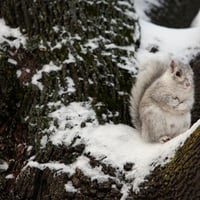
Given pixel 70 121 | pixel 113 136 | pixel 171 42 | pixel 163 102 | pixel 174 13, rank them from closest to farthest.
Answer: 1. pixel 113 136
2. pixel 70 121
3. pixel 163 102
4. pixel 171 42
5. pixel 174 13

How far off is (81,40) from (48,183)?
1.11 meters

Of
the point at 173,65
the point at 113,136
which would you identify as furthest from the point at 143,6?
the point at 113,136

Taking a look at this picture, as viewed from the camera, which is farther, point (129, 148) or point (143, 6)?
point (143, 6)

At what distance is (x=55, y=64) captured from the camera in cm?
371

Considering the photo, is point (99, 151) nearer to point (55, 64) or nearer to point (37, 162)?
point (37, 162)

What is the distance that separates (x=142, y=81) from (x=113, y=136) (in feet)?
1.84

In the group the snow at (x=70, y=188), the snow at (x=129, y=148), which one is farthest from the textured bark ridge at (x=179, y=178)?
the snow at (x=70, y=188)

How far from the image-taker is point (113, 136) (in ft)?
11.0

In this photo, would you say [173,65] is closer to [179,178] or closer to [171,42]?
[171,42]

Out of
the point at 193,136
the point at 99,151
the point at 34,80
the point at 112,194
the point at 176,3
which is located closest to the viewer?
the point at 193,136

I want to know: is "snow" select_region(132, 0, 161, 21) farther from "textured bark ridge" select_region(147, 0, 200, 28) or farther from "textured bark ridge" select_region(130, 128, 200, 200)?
"textured bark ridge" select_region(130, 128, 200, 200)

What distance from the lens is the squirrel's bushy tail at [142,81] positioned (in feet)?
12.0

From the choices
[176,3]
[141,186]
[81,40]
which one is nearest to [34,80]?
[81,40]

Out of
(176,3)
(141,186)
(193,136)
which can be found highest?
(193,136)
